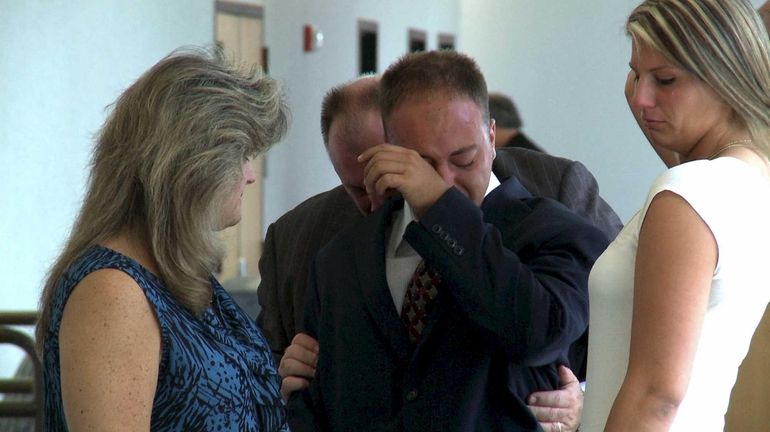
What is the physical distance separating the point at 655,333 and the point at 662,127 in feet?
1.12

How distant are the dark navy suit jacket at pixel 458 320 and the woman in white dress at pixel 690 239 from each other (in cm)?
16

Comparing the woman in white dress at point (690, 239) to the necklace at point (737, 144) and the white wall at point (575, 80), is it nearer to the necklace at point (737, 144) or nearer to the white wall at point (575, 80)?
the necklace at point (737, 144)

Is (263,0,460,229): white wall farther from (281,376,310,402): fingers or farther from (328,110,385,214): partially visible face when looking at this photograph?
(281,376,310,402): fingers

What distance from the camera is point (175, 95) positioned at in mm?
1848

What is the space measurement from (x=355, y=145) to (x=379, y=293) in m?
0.66

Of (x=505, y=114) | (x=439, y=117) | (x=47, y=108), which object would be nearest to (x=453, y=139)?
(x=439, y=117)

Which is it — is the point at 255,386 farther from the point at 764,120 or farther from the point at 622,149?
the point at 622,149

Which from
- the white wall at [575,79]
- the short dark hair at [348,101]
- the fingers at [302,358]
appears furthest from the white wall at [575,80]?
the fingers at [302,358]

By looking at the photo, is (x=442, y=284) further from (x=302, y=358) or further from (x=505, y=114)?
(x=505, y=114)

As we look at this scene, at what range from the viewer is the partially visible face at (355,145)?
105 inches

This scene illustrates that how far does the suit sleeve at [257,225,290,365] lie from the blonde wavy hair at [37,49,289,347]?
0.79 meters

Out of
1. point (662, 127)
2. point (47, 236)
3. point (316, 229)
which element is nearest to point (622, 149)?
point (47, 236)

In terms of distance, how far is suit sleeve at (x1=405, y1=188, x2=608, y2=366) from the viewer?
6.44ft

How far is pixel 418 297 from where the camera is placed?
212cm
